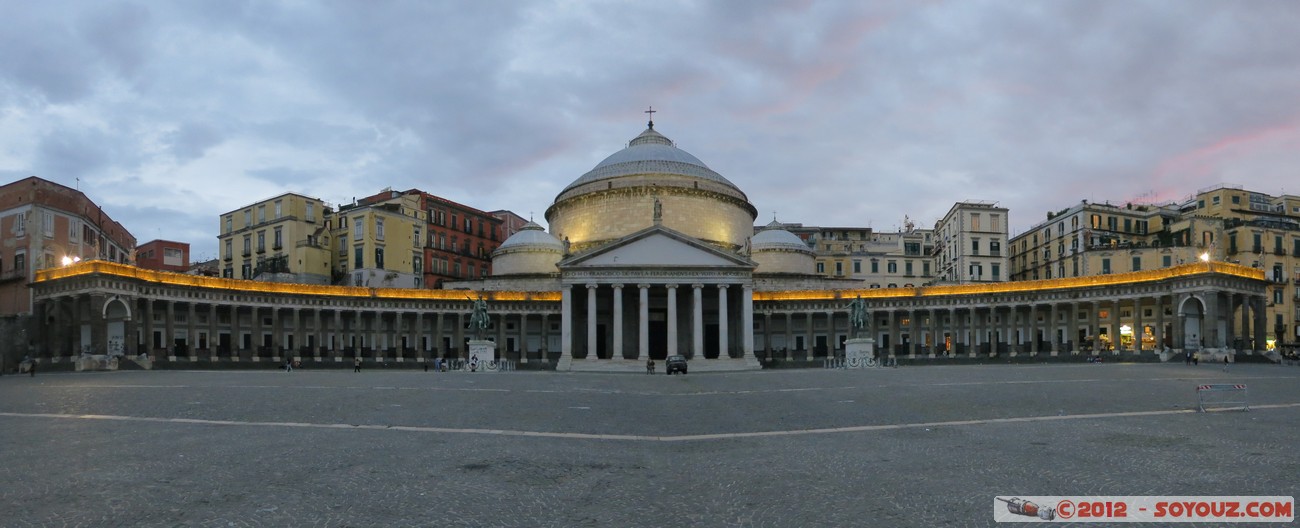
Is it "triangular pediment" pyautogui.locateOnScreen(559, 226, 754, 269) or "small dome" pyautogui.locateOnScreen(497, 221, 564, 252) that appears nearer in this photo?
"triangular pediment" pyautogui.locateOnScreen(559, 226, 754, 269)

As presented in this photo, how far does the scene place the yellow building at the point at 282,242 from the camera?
8400 centimetres

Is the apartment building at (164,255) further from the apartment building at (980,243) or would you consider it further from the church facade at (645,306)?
the apartment building at (980,243)

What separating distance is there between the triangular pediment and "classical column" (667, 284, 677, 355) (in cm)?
229

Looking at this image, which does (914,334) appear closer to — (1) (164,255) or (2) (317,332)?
(2) (317,332)

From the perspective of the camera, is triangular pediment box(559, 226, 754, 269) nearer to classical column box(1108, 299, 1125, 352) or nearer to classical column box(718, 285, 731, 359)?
classical column box(718, 285, 731, 359)

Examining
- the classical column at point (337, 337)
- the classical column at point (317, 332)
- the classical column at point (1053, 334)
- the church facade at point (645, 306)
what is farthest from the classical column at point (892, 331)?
the classical column at point (317, 332)

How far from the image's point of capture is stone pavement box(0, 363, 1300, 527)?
10.1 metres

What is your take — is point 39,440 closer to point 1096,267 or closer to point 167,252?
point 1096,267

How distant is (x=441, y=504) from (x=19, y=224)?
69.1 metres

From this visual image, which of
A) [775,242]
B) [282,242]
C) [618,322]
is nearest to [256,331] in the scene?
[282,242]

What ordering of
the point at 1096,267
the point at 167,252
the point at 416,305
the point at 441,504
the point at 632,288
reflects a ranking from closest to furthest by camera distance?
the point at 441,504 → the point at 632,288 → the point at 416,305 → the point at 1096,267 → the point at 167,252

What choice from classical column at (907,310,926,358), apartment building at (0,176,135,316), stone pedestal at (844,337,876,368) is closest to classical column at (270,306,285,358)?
apartment building at (0,176,135,316)

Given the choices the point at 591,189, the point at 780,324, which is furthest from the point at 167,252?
the point at 780,324

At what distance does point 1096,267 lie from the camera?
8700 centimetres
